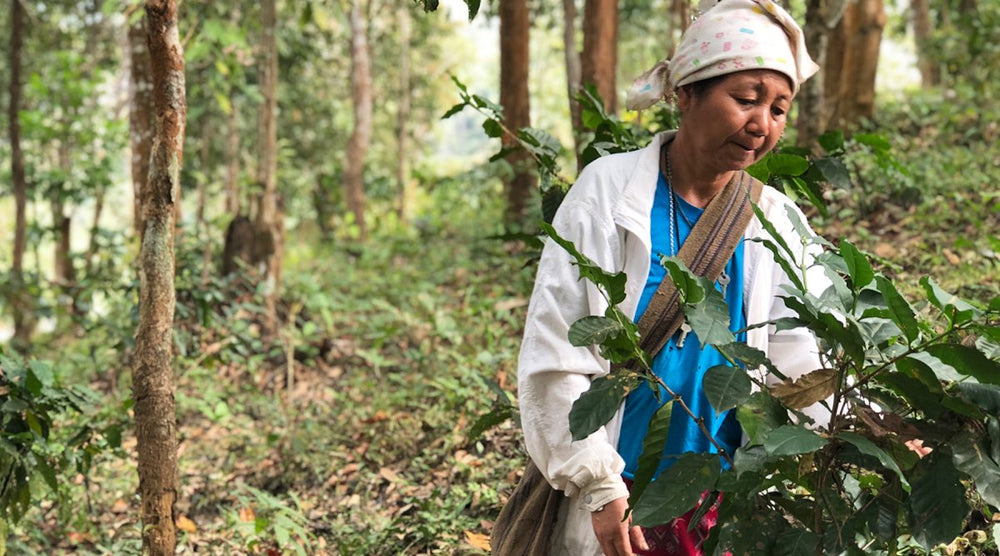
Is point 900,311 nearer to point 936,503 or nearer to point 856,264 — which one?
point 856,264

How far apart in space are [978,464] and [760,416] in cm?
40

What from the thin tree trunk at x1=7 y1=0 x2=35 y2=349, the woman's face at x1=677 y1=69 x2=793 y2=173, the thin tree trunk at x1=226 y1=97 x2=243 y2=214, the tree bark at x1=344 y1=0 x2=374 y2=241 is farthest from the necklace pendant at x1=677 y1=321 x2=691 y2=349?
the tree bark at x1=344 y1=0 x2=374 y2=241

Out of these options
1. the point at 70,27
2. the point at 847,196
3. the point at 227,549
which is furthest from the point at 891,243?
the point at 70,27

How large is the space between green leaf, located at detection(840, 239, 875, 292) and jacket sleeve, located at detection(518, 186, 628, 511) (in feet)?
1.80

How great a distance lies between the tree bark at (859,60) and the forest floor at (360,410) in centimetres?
255

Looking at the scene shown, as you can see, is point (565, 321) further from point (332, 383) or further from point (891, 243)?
point (332, 383)

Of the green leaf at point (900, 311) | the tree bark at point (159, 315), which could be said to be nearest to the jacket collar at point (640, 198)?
the green leaf at point (900, 311)

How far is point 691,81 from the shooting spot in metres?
2.22

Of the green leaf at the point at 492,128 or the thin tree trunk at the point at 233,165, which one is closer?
the green leaf at the point at 492,128

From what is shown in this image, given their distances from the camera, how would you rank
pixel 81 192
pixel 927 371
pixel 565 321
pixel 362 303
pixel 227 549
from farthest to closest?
pixel 81 192 → pixel 362 303 → pixel 227 549 → pixel 565 321 → pixel 927 371

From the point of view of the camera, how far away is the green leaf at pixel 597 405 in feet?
6.19

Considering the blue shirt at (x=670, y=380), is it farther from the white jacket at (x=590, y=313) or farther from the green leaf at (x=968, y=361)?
the green leaf at (x=968, y=361)

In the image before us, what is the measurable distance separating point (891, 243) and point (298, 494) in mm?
3786

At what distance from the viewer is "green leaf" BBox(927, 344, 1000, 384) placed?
1.69 meters
